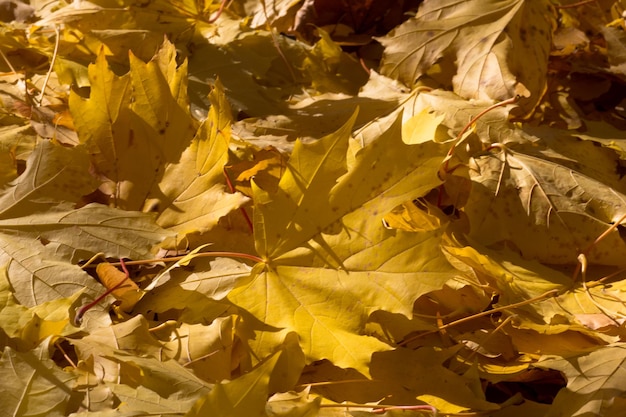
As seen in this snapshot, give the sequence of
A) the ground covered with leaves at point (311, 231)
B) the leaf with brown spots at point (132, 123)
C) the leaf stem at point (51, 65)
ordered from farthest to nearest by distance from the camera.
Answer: the leaf stem at point (51, 65) < the leaf with brown spots at point (132, 123) < the ground covered with leaves at point (311, 231)

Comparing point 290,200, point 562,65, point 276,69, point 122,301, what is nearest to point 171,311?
point 122,301

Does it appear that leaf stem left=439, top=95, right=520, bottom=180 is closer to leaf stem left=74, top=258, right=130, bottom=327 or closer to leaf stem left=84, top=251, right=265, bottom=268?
leaf stem left=84, top=251, right=265, bottom=268

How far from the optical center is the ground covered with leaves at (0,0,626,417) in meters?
0.61

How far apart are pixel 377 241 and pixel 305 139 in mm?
291

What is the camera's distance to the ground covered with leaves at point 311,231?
61 cm

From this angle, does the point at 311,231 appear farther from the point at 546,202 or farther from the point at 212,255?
the point at 546,202

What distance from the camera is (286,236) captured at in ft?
2.20

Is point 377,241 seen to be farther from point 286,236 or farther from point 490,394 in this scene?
point 490,394

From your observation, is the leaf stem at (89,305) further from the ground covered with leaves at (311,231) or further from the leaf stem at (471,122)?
the leaf stem at (471,122)

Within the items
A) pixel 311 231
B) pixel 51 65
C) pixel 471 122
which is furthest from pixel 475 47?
pixel 51 65

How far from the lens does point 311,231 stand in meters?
0.67

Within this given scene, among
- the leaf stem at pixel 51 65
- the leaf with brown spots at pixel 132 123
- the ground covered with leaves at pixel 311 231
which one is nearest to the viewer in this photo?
the ground covered with leaves at pixel 311 231

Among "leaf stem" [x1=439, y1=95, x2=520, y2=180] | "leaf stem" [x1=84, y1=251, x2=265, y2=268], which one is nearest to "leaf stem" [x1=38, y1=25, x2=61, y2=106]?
"leaf stem" [x1=84, y1=251, x2=265, y2=268]

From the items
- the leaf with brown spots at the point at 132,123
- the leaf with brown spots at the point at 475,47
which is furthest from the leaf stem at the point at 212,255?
the leaf with brown spots at the point at 475,47
